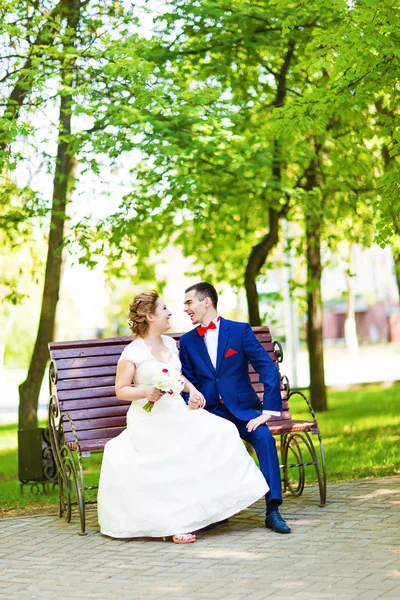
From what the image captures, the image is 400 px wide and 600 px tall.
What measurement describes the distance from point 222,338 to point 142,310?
2.16 ft

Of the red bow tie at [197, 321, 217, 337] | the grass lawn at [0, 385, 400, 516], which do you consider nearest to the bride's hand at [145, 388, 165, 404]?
the red bow tie at [197, 321, 217, 337]

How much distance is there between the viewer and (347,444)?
1244cm

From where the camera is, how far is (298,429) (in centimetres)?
753

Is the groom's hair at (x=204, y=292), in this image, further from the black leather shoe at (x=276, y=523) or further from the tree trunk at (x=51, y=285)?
the tree trunk at (x=51, y=285)

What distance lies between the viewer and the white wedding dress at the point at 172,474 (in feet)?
22.0

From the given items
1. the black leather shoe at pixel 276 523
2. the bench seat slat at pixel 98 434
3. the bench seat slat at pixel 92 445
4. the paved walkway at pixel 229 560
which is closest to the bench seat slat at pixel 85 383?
the bench seat slat at pixel 98 434

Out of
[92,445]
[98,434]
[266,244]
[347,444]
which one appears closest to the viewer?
[92,445]

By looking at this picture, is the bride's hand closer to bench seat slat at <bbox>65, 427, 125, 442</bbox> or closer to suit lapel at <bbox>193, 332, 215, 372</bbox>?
suit lapel at <bbox>193, 332, 215, 372</bbox>

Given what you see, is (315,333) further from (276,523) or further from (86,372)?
(276,523)

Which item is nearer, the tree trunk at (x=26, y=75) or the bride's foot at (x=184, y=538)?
the bride's foot at (x=184, y=538)

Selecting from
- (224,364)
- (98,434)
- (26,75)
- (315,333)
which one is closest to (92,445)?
(98,434)

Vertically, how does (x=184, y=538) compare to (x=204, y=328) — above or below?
below

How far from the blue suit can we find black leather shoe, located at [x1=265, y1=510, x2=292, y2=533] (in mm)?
623

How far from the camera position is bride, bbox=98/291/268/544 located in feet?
22.0
